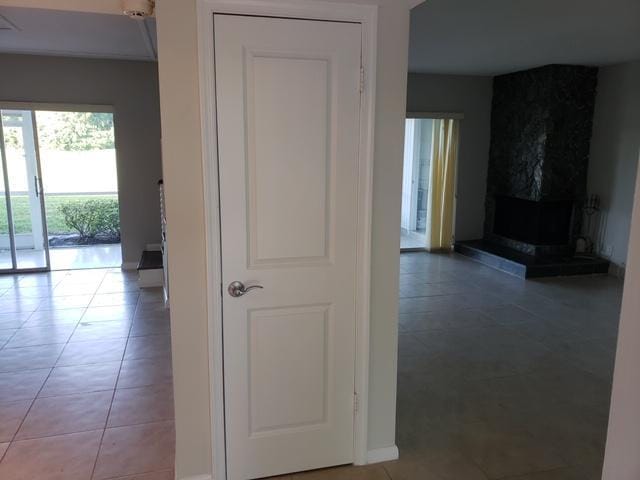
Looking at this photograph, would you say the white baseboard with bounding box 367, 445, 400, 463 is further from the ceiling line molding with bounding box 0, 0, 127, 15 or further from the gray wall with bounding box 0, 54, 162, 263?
the gray wall with bounding box 0, 54, 162, 263

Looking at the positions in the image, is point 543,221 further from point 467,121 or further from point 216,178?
point 216,178

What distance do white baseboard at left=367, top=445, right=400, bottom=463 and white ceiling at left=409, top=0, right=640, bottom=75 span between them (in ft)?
9.63

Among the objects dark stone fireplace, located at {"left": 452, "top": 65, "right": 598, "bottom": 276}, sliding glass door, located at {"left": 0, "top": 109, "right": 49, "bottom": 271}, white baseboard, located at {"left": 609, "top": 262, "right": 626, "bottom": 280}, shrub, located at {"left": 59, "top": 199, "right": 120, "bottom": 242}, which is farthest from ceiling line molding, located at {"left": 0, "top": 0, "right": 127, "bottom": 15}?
shrub, located at {"left": 59, "top": 199, "right": 120, "bottom": 242}

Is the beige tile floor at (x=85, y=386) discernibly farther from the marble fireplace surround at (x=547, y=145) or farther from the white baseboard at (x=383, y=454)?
the marble fireplace surround at (x=547, y=145)

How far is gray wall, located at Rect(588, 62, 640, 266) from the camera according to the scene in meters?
5.77

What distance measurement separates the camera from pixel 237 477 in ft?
7.41

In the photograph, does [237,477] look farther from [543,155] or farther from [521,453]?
[543,155]

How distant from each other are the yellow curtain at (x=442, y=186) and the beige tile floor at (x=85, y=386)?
4164 millimetres

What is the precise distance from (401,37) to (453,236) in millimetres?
5640

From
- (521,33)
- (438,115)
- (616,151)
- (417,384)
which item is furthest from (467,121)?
(417,384)

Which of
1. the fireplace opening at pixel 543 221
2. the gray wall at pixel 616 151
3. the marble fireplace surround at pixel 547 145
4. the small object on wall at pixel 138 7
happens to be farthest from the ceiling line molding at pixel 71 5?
the gray wall at pixel 616 151

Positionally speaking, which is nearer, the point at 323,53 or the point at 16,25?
the point at 323,53

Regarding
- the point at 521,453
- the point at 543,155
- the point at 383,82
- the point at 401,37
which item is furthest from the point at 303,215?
the point at 543,155

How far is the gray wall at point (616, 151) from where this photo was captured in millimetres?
5773
